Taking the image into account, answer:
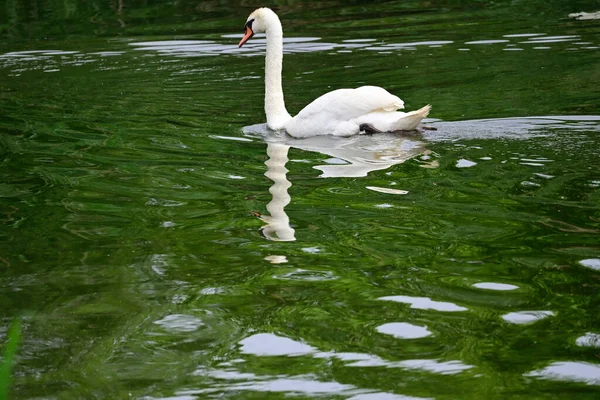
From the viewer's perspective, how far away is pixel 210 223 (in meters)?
6.85

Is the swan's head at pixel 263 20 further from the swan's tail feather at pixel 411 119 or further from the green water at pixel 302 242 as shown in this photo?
the swan's tail feather at pixel 411 119

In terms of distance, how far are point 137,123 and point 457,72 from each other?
4672mm

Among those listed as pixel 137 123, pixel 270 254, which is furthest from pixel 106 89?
pixel 270 254

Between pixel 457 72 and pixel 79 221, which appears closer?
pixel 79 221

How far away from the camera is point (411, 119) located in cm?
916

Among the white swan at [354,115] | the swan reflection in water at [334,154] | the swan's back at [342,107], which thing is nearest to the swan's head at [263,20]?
the swan reflection in water at [334,154]

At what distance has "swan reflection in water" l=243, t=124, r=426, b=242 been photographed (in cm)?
739

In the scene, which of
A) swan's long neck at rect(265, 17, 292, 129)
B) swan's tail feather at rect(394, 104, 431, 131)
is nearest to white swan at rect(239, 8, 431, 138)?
swan's tail feather at rect(394, 104, 431, 131)

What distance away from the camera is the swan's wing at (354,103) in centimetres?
925

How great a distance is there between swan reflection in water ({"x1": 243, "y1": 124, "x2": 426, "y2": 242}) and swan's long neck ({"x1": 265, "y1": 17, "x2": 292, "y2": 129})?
0.14 m

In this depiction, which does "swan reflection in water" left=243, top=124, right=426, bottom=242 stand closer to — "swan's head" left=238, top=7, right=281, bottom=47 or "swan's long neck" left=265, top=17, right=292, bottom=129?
"swan's long neck" left=265, top=17, right=292, bottom=129

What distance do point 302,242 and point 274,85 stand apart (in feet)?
14.0

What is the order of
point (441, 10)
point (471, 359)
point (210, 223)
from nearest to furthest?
1. point (471, 359)
2. point (210, 223)
3. point (441, 10)

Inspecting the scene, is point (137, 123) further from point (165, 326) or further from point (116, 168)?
point (165, 326)
